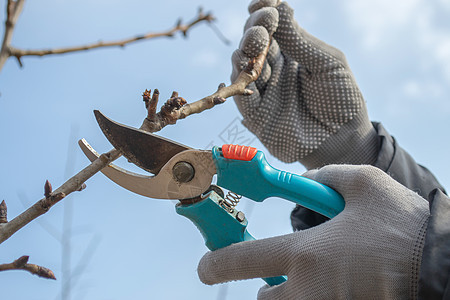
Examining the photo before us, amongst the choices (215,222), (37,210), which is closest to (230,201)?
(215,222)

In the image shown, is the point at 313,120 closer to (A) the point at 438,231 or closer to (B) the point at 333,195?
(B) the point at 333,195

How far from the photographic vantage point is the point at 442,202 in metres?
1.28

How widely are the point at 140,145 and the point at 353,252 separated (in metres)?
0.63

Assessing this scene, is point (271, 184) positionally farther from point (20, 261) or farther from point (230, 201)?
point (20, 261)

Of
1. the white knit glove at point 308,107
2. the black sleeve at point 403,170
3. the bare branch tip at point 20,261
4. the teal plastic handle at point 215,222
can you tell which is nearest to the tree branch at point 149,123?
the bare branch tip at point 20,261

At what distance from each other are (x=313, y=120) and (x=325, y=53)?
13.9 inches

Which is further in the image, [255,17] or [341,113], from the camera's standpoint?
[341,113]

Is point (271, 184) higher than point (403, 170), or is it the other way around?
point (403, 170)

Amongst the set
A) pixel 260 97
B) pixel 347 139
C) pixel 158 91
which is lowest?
pixel 158 91

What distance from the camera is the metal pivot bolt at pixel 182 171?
4.59 ft

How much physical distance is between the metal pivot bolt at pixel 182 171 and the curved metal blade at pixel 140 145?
37mm

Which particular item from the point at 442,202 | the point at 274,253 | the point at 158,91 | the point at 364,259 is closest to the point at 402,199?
the point at 442,202

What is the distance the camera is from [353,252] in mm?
1229

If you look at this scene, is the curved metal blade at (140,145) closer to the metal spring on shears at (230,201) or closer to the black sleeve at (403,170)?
the metal spring on shears at (230,201)
